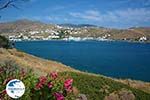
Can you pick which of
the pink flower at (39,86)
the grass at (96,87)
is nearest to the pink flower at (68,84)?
the pink flower at (39,86)

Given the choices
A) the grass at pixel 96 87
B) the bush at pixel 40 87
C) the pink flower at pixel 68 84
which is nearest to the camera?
the bush at pixel 40 87

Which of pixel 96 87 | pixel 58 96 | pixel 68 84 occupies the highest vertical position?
pixel 68 84

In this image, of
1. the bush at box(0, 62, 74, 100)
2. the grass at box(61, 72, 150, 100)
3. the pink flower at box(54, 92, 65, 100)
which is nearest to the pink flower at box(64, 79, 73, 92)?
the bush at box(0, 62, 74, 100)

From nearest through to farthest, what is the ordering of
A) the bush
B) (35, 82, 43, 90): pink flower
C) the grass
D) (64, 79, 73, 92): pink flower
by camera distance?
the bush < (35, 82, 43, 90): pink flower < (64, 79, 73, 92): pink flower < the grass

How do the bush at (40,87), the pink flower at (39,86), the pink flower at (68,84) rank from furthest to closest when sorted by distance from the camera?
the pink flower at (68,84) → the pink flower at (39,86) → the bush at (40,87)

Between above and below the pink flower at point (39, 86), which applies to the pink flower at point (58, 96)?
below

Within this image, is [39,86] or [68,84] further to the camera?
[68,84]

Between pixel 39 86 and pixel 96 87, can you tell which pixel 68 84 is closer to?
pixel 39 86

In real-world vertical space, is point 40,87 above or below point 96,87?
above

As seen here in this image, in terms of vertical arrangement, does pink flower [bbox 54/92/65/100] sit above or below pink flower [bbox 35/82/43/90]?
below

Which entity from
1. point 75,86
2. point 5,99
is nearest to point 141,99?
point 75,86

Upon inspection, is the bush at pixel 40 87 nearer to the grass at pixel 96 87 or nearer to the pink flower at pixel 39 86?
the pink flower at pixel 39 86

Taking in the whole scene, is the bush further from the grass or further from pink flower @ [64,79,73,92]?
the grass

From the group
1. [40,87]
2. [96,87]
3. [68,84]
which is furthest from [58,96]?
[96,87]
